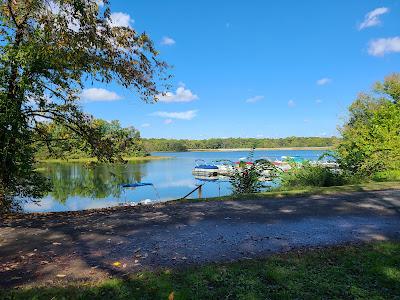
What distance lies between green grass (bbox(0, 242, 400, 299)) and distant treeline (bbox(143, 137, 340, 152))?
113812mm

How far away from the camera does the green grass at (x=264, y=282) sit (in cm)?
373

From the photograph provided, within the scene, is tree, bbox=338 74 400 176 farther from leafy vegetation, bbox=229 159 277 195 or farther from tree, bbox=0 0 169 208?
tree, bbox=0 0 169 208

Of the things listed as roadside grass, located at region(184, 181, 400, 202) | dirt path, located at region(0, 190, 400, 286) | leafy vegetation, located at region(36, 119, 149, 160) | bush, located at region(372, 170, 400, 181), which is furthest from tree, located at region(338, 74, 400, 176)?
leafy vegetation, located at region(36, 119, 149, 160)

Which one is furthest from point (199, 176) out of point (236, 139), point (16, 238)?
point (236, 139)

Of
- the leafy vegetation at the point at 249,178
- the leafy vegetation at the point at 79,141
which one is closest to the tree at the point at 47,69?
the leafy vegetation at the point at 79,141

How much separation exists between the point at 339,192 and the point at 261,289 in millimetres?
6723

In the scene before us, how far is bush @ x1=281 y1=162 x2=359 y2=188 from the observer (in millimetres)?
12734

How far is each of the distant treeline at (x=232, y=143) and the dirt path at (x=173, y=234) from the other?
111 metres

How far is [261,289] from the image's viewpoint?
Answer: 3842 mm

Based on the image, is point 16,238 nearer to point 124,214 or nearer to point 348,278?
point 124,214

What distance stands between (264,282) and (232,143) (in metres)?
153

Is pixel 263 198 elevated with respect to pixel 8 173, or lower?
lower

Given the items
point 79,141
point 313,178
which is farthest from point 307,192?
point 79,141

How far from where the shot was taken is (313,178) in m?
12.8
